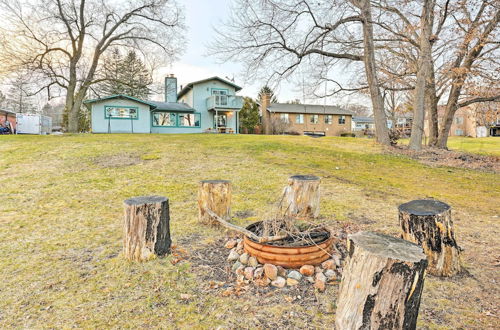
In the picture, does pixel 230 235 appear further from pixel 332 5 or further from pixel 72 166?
pixel 332 5

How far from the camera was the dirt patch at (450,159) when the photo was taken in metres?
9.98

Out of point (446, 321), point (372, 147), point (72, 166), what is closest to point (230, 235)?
A: point (446, 321)

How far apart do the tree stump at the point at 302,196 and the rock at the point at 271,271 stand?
1488mm

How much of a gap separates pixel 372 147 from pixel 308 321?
39.8ft

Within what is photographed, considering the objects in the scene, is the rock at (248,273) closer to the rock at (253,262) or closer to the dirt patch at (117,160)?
the rock at (253,262)

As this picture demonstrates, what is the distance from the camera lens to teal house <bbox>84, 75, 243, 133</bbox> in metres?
21.8

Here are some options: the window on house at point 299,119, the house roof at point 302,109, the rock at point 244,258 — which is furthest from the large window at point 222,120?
the rock at point 244,258

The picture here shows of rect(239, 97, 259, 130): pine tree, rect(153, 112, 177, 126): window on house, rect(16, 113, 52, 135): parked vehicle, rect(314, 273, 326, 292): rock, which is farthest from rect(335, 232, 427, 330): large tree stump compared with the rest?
rect(239, 97, 259, 130): pine tree

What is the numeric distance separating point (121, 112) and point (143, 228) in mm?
22035

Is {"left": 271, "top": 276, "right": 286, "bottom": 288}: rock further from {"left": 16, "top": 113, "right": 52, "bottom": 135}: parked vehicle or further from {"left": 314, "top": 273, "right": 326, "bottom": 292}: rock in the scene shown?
{"left": 16, "top": 113, "right": 52, "bottom": 135}: parked vehicle

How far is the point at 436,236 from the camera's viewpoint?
2682mm

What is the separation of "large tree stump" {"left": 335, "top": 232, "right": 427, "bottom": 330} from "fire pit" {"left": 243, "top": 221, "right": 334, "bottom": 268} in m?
0.86

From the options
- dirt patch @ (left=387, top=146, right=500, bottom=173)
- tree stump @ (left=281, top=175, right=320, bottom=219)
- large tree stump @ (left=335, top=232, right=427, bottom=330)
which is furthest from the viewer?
dirt patch @ (left=387, top=146, right=500, bottom=173)

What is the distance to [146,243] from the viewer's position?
3004 millimetres
